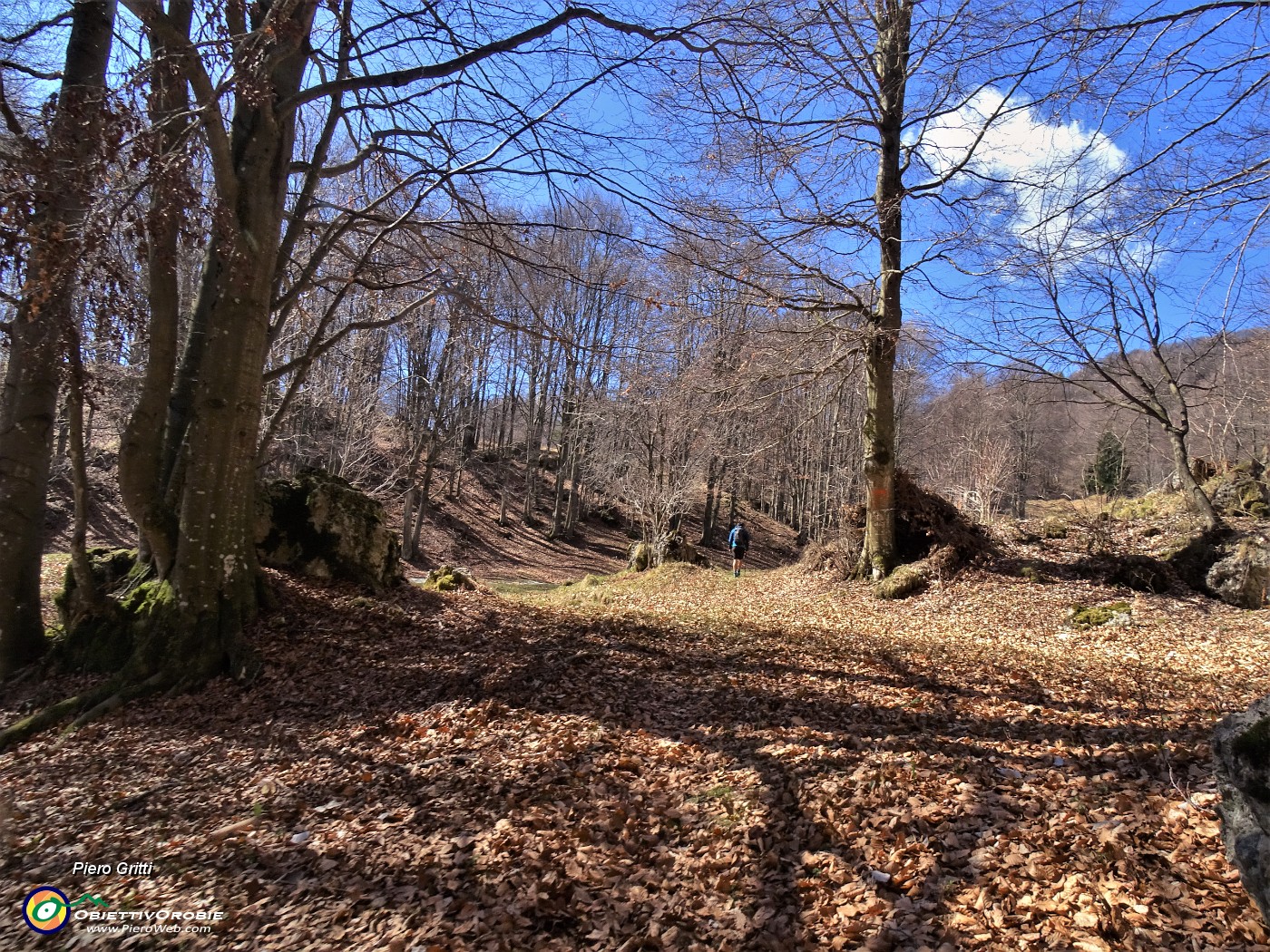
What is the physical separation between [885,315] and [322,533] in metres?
9.43

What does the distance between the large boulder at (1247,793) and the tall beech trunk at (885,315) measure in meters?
8.59

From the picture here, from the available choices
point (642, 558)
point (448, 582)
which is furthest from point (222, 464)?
point (642, 558)

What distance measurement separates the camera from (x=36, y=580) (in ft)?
21.8

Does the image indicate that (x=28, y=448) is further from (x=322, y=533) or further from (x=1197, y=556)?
(x=1197, y=556)

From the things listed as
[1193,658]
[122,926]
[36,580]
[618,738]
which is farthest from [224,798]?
[1193,658]

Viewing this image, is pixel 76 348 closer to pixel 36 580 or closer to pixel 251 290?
pixel 251 290

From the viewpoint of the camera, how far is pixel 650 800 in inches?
152

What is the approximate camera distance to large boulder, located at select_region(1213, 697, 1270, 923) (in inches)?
91.4

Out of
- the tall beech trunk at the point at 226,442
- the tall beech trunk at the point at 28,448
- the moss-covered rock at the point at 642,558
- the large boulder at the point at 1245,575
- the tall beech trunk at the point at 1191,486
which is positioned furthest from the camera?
the moss-covered rock at the point at 642,558

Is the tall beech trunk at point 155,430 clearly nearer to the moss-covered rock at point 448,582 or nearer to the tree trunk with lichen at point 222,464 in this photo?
the tree trunk with lichen at point 222,464

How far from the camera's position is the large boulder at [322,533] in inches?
347

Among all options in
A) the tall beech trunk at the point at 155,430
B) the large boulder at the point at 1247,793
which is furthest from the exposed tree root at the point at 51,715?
the large boulder at the point at 1247,793

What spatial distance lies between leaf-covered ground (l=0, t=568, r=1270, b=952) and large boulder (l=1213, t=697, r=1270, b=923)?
18 cm

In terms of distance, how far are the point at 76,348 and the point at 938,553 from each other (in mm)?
11541
